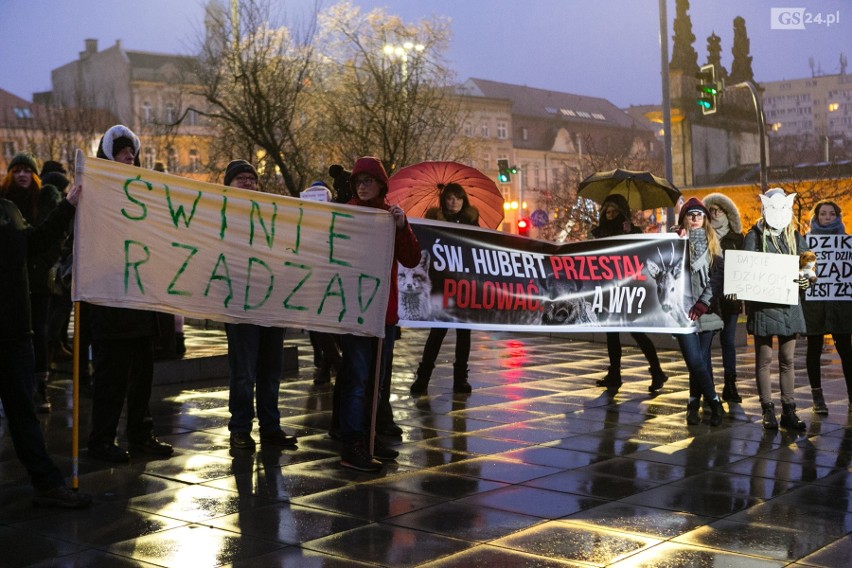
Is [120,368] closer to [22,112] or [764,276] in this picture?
[764,276]

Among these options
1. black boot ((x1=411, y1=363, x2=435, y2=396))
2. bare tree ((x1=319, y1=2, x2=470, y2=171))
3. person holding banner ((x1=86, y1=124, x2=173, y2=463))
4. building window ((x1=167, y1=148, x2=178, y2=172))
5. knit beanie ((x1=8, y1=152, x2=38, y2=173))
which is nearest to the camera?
person holding banner ((x1=86, y1=124, x2=173, y2=463))

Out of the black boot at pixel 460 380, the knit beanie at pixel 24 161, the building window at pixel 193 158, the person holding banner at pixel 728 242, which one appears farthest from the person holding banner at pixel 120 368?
the building window at pixel 193 158

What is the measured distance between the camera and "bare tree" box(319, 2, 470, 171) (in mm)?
32406

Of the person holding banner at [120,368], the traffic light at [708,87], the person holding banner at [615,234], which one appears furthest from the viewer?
the traffic light at [708,87]

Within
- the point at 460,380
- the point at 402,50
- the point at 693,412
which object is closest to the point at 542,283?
the point at 693,412

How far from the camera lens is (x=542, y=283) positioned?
384 inches

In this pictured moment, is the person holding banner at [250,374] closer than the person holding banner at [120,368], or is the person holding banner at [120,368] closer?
the person holding banner at [120,368]

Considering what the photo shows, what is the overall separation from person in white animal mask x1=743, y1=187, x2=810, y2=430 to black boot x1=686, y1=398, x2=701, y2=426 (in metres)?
0.55

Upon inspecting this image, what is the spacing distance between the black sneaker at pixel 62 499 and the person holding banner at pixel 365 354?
5.91 ft

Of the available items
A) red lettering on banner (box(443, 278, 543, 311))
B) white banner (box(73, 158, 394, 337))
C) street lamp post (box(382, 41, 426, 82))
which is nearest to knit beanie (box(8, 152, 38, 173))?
white banner (box(73, 158, 394, 337))

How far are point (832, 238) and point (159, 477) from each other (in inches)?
259

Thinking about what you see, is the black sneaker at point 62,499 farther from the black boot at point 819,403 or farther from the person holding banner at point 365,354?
the black boot at point 819,403

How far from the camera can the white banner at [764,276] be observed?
365 inches

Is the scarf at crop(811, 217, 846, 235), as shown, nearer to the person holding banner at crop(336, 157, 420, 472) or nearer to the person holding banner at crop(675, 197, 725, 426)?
the person holding banner at crop(675, 197, 725, 426)
